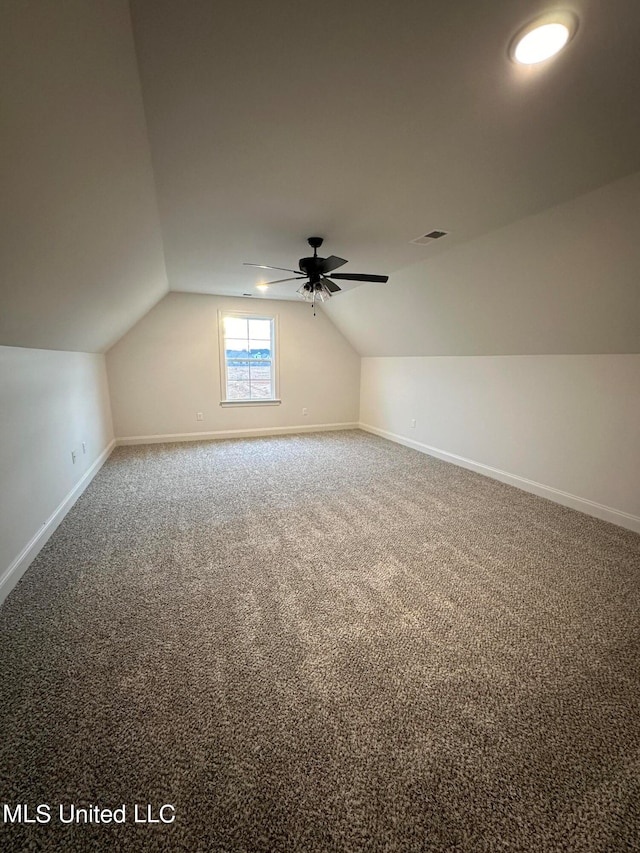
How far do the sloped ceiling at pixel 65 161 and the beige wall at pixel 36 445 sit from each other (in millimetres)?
281

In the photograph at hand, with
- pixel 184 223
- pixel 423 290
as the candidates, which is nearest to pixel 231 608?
pixel 184 223

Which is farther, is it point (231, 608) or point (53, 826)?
point (231, 608)

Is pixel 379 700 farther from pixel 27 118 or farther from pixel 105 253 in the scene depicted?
pixel 105 253

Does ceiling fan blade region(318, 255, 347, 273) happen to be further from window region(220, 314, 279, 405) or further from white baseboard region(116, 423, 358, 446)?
white baseboard region(116, 423, 358, 446)

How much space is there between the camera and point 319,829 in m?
1.00

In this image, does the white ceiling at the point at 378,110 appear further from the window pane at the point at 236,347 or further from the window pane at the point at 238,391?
the window pane at the point at 238,391

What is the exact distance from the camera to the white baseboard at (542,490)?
9.44ft

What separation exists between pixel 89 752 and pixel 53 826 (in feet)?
0.62

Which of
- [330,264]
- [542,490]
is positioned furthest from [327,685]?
[542,490]

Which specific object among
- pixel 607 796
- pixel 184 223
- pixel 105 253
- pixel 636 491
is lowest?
pixel 607 796

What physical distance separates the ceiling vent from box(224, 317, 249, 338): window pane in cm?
336

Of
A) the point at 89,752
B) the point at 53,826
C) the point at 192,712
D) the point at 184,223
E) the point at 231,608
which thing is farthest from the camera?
the point at 184,223

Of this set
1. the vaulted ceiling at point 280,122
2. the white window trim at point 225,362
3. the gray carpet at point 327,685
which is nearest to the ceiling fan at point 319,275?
the vaulted ceiling at point 280,122

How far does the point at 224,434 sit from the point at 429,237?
166 inches
